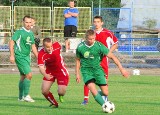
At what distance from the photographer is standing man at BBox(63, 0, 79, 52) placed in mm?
27578

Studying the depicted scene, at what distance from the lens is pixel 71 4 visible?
27203 mm

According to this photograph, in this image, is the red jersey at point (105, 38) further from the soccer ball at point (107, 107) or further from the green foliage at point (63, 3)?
the green foliage at point (63, 3)

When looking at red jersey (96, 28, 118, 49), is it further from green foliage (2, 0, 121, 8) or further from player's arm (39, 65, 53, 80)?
green foliage (2, 0, 121, 8)

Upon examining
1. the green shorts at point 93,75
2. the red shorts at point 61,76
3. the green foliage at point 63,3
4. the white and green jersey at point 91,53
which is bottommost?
the red shorts at point 61,76

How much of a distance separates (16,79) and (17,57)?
7528 millimetres

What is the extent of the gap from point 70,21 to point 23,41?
11.7m

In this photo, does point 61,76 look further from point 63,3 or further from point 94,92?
point 63,3

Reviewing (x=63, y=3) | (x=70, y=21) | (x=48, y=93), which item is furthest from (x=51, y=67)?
(x=63, y=3)

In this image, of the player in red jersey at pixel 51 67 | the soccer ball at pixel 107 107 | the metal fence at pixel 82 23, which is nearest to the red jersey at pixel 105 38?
the player in red jersey at pixel 51 67

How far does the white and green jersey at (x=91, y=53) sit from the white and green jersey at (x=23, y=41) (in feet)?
9.06

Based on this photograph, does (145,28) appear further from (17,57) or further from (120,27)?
(17,57)

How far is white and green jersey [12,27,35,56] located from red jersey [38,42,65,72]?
4.61 ft

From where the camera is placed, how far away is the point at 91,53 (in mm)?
13820

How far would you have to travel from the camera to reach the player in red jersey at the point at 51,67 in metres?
14.8
